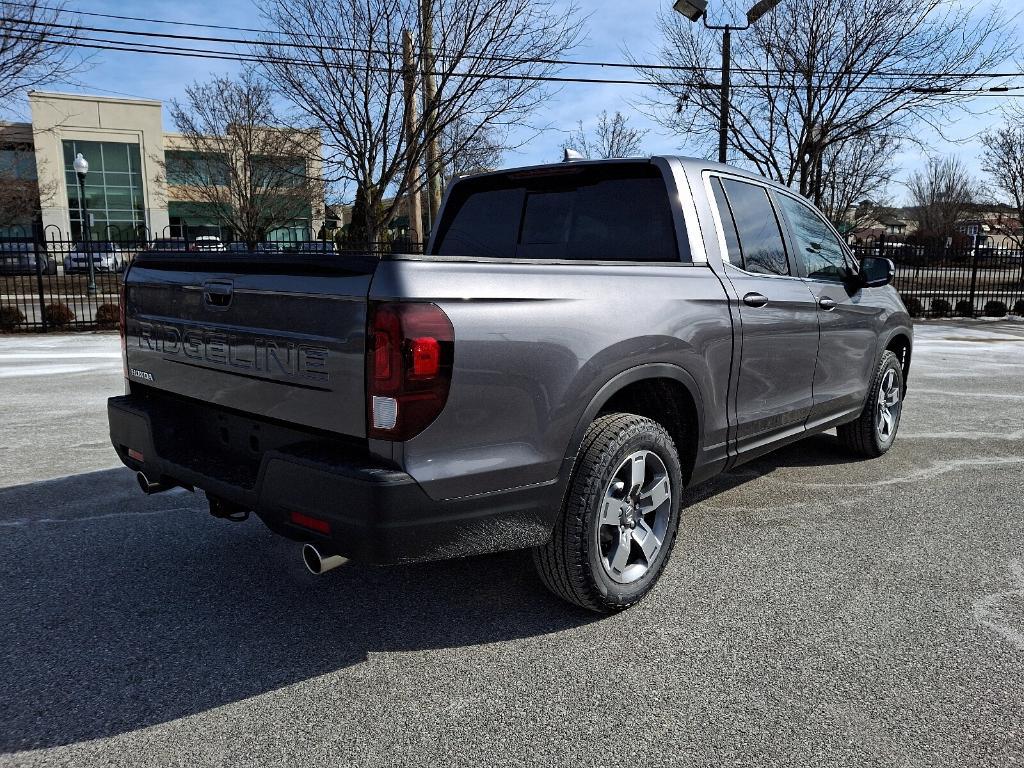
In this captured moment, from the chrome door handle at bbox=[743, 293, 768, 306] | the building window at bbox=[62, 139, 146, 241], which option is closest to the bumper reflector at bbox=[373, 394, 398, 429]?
the chrome door handle at bbox=[743, 293, 768, 306]

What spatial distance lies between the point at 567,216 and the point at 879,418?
10.0ft

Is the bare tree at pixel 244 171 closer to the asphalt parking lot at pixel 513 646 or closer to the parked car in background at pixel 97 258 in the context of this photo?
the parked car in background at pixel 97 258

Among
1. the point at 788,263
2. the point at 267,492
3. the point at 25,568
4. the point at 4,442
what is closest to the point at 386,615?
the point at 267,492

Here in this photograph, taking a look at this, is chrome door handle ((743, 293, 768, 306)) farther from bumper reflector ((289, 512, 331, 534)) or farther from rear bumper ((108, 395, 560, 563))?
bumper reflector ((289, 512, 331, 534))

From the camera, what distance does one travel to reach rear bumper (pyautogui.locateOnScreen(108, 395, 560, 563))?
2422mm

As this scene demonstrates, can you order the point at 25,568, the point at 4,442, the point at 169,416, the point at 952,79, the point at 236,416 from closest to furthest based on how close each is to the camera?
1. the point at 236,416
2. the point at 169,416
3. the point at 25,568
4. the point at 4,442
5. the point at 952,79

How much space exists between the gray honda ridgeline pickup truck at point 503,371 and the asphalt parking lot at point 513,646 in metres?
0.41

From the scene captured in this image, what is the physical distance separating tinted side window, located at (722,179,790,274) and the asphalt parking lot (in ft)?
4.60

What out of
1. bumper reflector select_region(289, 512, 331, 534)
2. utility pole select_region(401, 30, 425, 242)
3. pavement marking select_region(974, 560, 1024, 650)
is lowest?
pavement marking select_region(974, 560, 1024, 650)

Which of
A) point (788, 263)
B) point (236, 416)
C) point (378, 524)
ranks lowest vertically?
point (378, 524)

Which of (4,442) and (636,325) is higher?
(636,325)

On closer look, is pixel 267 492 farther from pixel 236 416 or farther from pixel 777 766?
pixel 777 766

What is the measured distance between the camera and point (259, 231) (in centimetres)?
2458

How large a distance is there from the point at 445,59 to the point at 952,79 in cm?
1162
